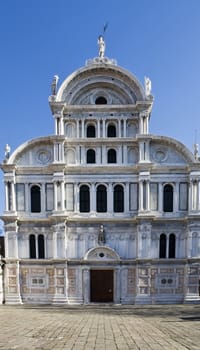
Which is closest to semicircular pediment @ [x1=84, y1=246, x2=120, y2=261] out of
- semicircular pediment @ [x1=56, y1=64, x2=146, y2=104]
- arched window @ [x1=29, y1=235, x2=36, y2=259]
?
arched window @ [x1=29, y1=235, x2=36, y2=259]

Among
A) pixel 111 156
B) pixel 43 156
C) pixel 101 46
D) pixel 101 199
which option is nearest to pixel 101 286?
pixel 101 199

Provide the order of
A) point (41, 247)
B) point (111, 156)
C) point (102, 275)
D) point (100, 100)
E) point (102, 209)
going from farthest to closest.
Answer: point (100, 100)
point (111, 156)
point (41, 247)
point (102, 209)
point (102, 275)

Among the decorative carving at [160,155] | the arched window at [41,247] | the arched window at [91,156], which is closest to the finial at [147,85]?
the decorative carving at [160,155]

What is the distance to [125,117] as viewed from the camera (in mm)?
25016

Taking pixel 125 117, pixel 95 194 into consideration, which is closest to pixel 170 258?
pixel 95 194

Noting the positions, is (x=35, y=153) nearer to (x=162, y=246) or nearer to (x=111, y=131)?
(x=111, y=131)

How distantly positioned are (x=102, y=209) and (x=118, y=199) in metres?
1.74

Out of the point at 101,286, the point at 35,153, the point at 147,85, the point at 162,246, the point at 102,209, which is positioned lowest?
the point at 101,286

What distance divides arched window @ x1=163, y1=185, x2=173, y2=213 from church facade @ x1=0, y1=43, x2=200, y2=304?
92 millimetres

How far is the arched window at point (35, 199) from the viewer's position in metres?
24.7

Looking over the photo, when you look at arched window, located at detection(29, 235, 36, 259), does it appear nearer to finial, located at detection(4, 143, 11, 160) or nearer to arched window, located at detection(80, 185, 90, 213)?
arched window, located at detection(80, 185, 90, 213)

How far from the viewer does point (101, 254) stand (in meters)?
24.0

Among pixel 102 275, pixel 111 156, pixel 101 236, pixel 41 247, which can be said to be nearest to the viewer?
pixel 101 236

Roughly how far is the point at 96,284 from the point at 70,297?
8.37ft
